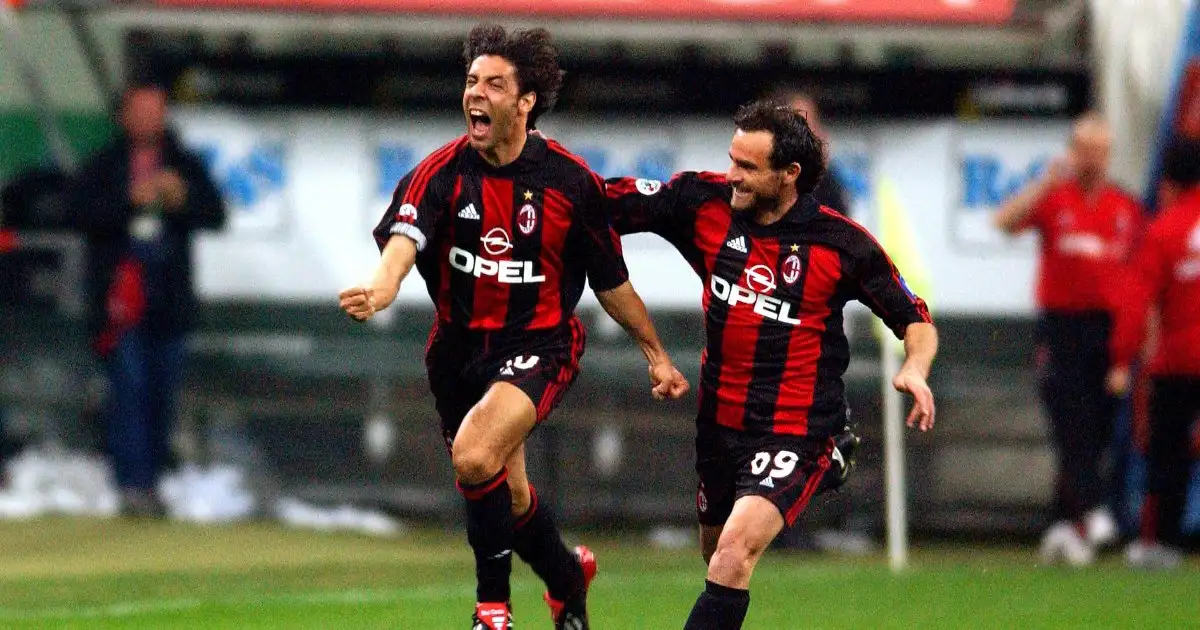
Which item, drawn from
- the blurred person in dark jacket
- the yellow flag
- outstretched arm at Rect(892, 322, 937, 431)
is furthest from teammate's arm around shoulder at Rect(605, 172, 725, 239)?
the blurred person in dark jacket

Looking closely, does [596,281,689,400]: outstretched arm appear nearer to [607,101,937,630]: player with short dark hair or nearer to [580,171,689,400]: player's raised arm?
[580,171,689,400]: player's raised arm

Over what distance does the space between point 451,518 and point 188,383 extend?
1.67 meters

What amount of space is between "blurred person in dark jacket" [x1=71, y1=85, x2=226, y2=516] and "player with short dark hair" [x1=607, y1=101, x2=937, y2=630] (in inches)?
214

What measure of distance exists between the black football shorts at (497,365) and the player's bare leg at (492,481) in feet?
0.33

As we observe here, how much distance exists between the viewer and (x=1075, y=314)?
11.5 metres

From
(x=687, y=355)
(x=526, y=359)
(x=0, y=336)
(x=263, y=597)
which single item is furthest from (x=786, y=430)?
(x=0, y=336)

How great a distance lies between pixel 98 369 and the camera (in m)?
12.5

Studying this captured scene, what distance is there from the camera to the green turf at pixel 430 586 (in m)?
8.63

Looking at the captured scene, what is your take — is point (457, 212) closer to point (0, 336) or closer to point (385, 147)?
point (385, 147)


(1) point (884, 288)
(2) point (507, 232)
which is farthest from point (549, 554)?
(1) point (884, 288)

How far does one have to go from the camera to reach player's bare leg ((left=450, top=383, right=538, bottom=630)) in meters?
7.00

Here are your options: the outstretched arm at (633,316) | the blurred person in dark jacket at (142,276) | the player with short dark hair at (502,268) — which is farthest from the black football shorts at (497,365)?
the blurred person in dark jacket at (142,276)

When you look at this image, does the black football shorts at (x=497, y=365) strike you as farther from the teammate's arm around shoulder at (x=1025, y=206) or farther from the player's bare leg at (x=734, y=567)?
the teammate's arm around shoulder at (x=1025, y=206)

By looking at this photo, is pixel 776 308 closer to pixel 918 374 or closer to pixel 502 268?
pixel 918 374
